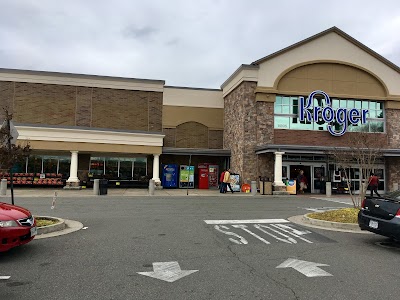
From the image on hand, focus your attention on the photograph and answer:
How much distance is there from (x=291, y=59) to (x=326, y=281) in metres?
23.8

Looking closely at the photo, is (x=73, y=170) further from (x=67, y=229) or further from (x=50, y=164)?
(x=67, y=229)

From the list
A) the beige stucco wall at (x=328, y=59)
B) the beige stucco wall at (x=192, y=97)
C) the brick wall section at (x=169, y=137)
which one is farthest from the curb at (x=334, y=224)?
the beige stucco wall at (x=192, y=97)

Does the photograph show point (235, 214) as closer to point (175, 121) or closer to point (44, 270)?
point (44, 270)

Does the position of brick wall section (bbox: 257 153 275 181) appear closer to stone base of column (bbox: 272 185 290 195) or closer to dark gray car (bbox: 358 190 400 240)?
stone base of column (bbox: 272 185 290 195)

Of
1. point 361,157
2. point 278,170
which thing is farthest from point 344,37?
point 361,157

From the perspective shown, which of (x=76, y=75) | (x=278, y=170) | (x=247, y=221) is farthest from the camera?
(x=76, y=75)

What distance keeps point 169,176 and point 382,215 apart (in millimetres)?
21995

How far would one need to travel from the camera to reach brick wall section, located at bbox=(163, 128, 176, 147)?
30.8 m

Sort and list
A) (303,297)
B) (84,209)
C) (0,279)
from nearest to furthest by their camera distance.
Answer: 1. (303,297)
2. (0,279)
3. (84,209)

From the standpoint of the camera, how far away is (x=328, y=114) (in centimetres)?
2698

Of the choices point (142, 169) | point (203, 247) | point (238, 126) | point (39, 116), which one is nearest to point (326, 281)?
point (203, 247)

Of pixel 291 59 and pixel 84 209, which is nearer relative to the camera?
pixel 84 209

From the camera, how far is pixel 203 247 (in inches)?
306

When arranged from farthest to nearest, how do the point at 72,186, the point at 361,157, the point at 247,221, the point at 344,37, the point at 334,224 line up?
the point at 344,37, the point at 72,186, the point at 361,157, the point at 247,221, the point at 334,224
